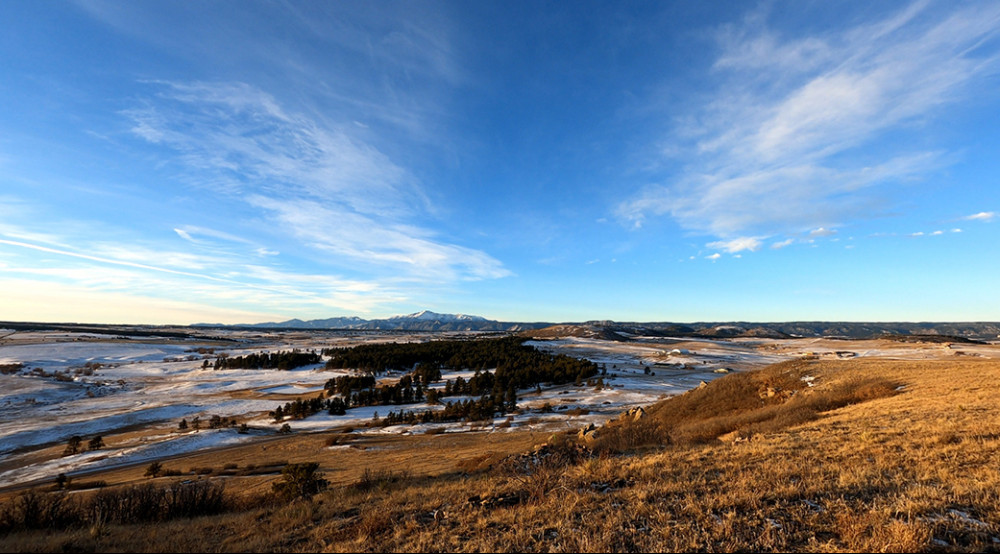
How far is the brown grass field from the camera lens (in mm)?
6406

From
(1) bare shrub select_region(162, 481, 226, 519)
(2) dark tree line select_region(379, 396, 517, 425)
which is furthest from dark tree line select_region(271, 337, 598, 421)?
(1) bare shrub select_region(162, 481, 226, 519)

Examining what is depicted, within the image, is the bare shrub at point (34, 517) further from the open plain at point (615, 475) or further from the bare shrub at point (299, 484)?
the bare shrub at point (299, 484)

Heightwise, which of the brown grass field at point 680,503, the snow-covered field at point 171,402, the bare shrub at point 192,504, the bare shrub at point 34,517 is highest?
the brown grass field at point 680,503

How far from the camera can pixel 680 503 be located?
25.9 ft

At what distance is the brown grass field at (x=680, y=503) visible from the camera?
21.0 feet

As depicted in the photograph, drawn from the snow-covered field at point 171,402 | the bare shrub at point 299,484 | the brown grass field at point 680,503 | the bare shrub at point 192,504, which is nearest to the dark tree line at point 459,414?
the snow-covered field at point 171,402

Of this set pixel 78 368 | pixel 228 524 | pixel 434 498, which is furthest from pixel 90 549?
pixel 78 368

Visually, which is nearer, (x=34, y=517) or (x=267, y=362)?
(x=34, y=517)

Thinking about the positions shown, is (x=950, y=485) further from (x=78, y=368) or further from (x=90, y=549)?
(x=78, y=368)

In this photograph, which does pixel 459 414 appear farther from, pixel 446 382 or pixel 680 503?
pixel 680 503

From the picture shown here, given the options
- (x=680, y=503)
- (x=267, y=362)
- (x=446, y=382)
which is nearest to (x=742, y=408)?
(x=680, y=503)

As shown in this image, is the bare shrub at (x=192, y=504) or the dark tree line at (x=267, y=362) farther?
the dark tree line at (x=267, y=362)

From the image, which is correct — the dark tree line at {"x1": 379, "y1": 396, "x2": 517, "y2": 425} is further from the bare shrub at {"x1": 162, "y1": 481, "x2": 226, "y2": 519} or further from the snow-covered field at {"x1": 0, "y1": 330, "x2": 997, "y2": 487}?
the bare shrub at {"x1": 162, "y1": 481, "x2": 226, "y2": 519}

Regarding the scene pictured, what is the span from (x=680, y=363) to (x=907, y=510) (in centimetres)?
7819
